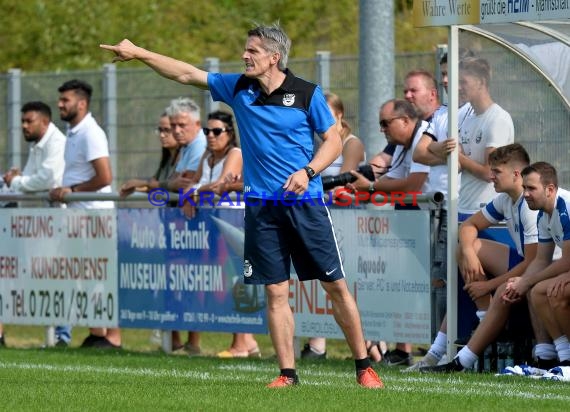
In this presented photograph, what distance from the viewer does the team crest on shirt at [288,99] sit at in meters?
10.2

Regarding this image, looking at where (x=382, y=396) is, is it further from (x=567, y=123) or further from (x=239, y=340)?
(x=239, y=340)

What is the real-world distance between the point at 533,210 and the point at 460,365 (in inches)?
52.7

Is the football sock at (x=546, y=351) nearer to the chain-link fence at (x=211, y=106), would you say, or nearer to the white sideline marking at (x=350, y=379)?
the white sideline marking at (x=350, y=379)

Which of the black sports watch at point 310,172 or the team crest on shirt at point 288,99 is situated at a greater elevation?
the team crest on shirt at point 288,99

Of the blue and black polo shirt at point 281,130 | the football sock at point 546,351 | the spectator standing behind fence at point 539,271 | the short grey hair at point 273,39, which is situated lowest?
the football sock at point 546,351

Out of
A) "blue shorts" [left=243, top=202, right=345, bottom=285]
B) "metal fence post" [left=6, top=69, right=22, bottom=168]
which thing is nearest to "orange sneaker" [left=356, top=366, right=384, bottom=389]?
"blue shorts" [left=243, top=202, right=345, bottom=285]

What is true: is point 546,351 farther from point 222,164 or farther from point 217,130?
point 217,130

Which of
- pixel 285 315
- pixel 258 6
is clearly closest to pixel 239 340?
pixel 285 315

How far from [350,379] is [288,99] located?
2.19 metres

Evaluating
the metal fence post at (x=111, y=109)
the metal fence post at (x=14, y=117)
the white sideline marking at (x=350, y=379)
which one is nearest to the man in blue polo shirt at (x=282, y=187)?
the white sideline marking at (x=350, y=379)

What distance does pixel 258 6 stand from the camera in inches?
1118

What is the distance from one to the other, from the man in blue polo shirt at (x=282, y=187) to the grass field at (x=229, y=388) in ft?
1.51

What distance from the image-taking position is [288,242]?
34.1 ft

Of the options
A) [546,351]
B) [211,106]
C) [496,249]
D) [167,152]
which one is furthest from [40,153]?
[546,351]
